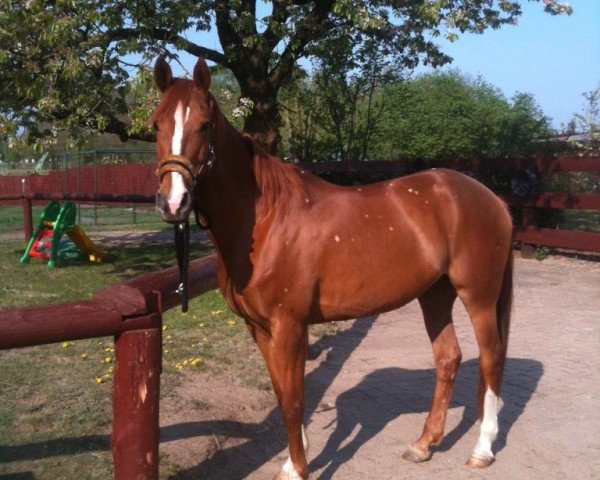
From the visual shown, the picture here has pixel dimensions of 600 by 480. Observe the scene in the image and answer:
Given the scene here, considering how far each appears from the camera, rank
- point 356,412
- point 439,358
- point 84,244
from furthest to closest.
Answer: point 84,244, point 356,412, point 439,358

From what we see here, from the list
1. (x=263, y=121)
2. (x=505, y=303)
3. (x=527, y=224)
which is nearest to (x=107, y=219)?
(x=263, y=121)

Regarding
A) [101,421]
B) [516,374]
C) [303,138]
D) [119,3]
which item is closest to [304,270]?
[101,421]

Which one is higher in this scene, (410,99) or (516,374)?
(410,99)

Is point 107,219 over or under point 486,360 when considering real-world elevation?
under

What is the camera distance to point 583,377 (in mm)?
5285

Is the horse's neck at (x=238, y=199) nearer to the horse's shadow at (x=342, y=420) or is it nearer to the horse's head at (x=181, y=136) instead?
the horse's head at (x=181, y=136)

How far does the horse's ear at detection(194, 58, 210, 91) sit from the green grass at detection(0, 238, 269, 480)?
6.78ft

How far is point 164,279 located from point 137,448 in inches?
31.9

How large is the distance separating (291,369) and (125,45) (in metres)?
6.44

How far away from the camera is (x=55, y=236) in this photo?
36.2 ft

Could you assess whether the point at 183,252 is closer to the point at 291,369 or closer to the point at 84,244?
the point at 291,369

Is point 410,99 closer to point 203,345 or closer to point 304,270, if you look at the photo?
point 203,345

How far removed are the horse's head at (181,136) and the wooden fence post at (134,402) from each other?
0.59 metres

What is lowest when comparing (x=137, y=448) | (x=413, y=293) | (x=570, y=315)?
(x=570, y=315)
